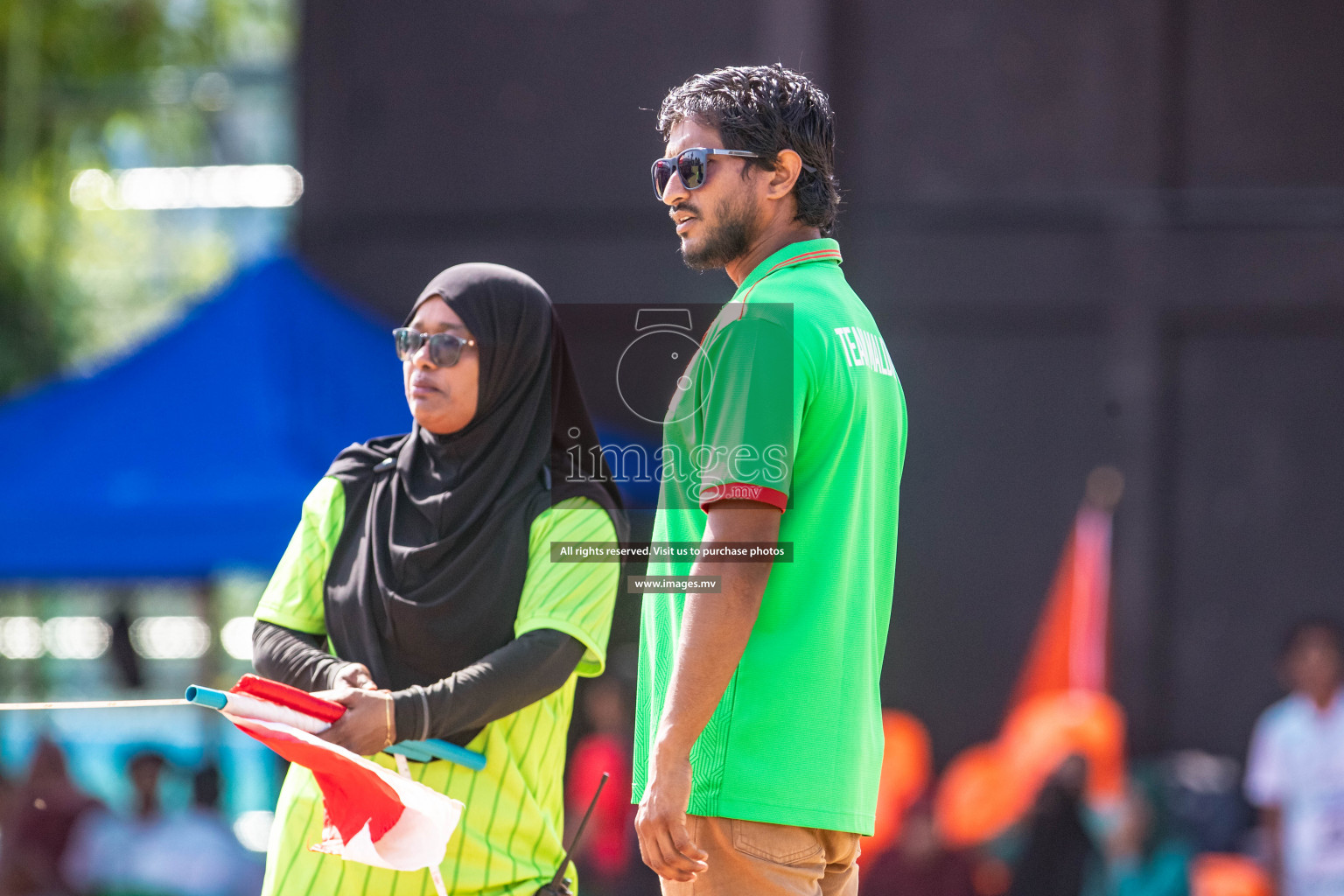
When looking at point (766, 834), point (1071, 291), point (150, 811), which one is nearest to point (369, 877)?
point (766, 834)

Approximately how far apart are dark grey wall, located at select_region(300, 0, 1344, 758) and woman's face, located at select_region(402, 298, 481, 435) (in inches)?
199

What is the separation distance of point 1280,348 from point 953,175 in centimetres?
189

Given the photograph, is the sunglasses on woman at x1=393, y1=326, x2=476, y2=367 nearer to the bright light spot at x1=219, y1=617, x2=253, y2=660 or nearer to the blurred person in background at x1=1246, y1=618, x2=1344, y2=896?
the blurred person in background at x1=1246, y1=618, x2=1344, y2=896

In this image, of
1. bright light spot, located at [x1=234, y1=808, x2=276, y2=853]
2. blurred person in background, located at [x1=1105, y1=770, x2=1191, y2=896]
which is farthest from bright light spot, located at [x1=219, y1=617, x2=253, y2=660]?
blurred person in background, located at [x1=1105, y1=770, x2=1191, y2=896]

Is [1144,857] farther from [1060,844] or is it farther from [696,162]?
[696,162]

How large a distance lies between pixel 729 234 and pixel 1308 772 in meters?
4.73

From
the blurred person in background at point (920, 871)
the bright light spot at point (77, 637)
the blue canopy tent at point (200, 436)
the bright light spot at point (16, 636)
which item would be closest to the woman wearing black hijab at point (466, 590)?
the blue canopy tent at point (200, 436)

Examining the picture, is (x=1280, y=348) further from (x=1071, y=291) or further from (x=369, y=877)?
(x=369, y=877)

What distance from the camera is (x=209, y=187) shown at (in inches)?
811

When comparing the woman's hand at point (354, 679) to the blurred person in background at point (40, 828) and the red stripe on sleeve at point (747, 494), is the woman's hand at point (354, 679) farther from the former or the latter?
the blurred person in background at point (40, 828)

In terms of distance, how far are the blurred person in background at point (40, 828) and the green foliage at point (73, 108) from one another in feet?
21.5

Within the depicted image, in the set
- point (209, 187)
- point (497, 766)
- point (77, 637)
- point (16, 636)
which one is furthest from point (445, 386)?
point (209, 187)

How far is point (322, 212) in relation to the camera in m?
8.09

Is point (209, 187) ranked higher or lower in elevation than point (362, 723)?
higher
